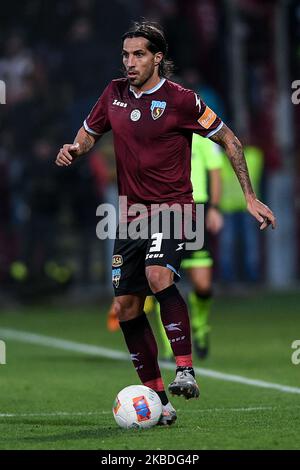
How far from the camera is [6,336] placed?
1482 cm

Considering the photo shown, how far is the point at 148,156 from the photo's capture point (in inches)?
324

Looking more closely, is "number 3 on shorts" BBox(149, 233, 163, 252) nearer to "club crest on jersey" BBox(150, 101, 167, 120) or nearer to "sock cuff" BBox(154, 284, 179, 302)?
"sock cuff" BBox(154, 284, 179, 302)

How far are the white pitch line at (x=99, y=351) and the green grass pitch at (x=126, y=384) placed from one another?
0.40 feet

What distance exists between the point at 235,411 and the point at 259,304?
947 cm

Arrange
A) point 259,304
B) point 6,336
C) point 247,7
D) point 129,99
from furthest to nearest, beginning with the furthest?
point 247,7
point 259,304
point 6,336
point 129,99

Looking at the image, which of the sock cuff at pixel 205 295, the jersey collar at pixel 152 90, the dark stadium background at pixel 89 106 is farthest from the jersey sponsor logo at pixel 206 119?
the dark stadium background at pixel 89 106

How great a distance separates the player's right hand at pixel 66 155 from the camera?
8.24 metres

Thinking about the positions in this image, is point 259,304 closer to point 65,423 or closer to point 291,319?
point 291,319

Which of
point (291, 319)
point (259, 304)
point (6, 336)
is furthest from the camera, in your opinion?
point (259, 304)

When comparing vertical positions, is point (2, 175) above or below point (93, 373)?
above

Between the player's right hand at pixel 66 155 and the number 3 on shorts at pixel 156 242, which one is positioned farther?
the player's right hand at pixel 66 155

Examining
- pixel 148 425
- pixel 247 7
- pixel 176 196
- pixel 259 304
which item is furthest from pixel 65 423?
pixel 247 7

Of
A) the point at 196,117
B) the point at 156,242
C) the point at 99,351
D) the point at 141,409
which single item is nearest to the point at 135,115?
the point at 196,117

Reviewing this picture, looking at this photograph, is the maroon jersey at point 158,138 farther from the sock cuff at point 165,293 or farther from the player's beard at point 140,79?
the sock cuff at point 165,293
